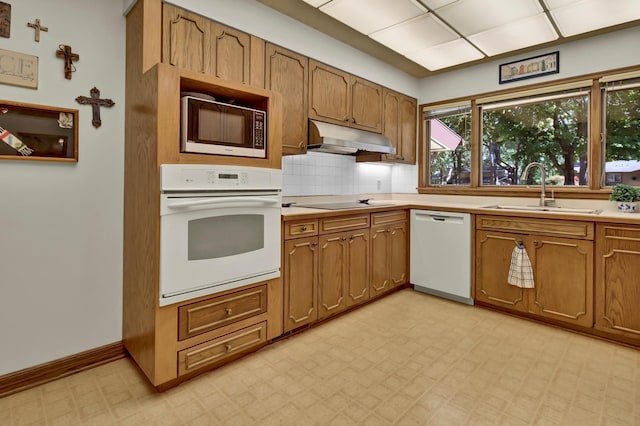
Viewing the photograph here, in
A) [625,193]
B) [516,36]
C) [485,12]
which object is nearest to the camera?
[485,12]

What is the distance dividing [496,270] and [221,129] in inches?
99.5

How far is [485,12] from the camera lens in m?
2.57

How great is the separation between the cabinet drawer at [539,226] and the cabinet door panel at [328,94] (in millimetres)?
1575

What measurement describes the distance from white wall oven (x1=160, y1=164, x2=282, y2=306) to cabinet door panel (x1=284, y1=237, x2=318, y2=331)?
170mm

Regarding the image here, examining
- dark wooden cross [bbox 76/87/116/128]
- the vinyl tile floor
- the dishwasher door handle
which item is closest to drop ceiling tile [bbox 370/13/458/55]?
the dishwasher door handle

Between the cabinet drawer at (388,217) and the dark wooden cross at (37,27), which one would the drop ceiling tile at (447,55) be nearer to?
the cabinet drawer at (388,217)

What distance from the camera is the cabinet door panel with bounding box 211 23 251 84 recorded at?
2.27 metres

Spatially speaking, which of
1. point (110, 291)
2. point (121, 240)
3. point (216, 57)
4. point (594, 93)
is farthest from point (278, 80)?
point (594, 93)

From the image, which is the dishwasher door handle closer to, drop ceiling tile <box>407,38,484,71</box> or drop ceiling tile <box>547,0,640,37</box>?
drop ceiling tile <box>407,38,484,71</box>

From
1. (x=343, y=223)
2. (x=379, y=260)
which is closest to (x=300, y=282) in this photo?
(x=343, y=223)

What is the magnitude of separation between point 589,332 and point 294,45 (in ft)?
10.4

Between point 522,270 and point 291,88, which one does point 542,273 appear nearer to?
point 522,270

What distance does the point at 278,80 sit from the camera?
8.75 ft

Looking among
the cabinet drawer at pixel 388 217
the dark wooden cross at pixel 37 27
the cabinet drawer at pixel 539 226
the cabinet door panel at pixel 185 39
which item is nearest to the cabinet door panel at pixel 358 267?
the cabinet drawer at pixel 388 217
